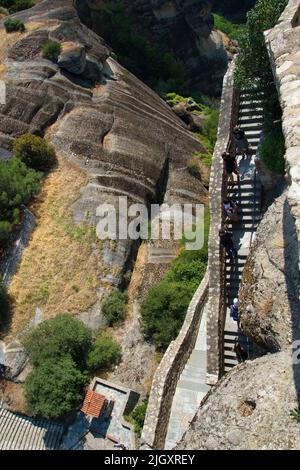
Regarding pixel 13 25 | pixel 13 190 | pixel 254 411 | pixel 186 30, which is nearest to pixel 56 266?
pixel 13 190

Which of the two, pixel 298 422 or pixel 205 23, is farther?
pixel 205 23

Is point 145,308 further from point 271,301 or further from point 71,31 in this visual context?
point 71,31

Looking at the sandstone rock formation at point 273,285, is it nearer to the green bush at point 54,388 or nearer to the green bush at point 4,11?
the green bush at point 54,388

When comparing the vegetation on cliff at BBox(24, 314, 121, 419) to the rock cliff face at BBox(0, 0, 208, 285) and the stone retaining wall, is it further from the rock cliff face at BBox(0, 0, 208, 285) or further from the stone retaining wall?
the stone retaining wall

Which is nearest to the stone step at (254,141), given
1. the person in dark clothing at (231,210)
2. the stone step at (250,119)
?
the stone step at (250,119)

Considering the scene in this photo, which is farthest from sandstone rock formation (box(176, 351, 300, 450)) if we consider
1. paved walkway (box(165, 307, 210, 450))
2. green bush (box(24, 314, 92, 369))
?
green bush (box(24, 314, 92, 369))

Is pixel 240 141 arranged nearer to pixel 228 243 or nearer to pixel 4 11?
pixel 228 243
